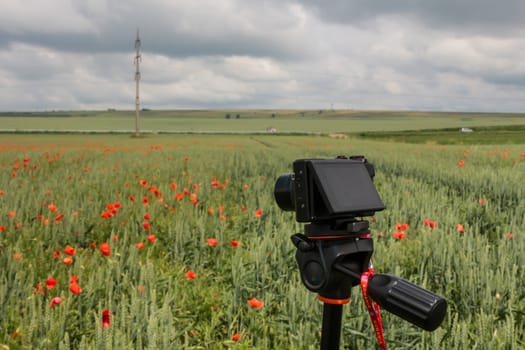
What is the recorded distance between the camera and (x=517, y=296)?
8.45 feet

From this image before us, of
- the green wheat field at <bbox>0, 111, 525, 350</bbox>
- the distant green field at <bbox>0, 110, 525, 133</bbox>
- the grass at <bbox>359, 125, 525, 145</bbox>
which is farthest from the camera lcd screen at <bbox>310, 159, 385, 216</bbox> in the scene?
the distant green field at <bbox>0, 110, 525, 133</bbox>

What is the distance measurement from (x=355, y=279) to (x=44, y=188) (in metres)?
5.87

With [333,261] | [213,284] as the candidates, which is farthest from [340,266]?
[213,284]

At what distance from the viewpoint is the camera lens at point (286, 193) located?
128cm

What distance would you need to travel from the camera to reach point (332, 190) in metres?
1.05

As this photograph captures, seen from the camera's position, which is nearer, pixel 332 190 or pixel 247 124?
pixel 332 190

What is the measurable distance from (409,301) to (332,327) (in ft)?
0.99

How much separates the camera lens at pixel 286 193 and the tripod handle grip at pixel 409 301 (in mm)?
397

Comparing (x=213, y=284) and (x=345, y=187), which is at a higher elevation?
(x=345, y=187)

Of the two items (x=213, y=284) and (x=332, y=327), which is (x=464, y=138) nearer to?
(x=213, y=284)

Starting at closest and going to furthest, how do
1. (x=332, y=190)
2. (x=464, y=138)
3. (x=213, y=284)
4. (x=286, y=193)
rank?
(x=332, y=190)
(x=286, y=193)
(x=213, y=284)
(x=464, y=138)

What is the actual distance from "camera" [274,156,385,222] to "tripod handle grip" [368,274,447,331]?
0.62ft

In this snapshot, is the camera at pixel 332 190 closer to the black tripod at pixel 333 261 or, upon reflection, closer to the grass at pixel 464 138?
the black tripod at pixel 333 261

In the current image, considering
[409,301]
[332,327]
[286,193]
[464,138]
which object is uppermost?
[286,193]
